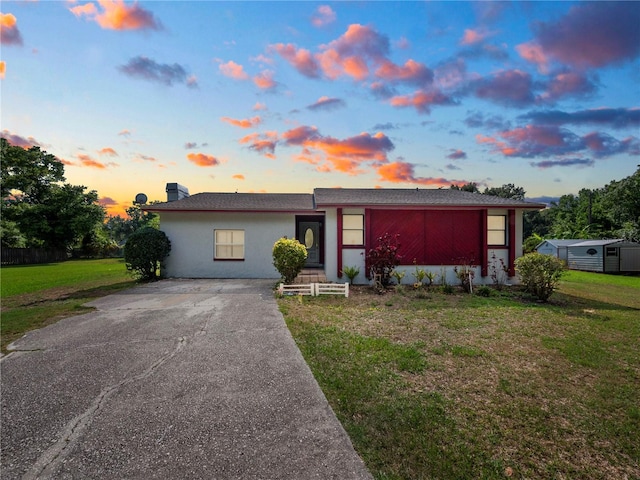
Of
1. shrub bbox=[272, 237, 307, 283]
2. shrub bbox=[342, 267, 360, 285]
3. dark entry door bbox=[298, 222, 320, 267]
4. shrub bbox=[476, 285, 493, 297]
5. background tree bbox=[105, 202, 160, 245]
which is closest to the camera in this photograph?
shrub bbox=[476, 285, 493, 297]

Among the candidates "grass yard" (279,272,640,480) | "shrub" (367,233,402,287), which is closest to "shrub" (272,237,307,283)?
"shrub" (367,233,402,287)

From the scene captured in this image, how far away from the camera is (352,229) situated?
35.7 ft

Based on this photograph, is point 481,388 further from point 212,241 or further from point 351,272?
point 212,241

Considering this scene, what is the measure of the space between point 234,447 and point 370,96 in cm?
1211

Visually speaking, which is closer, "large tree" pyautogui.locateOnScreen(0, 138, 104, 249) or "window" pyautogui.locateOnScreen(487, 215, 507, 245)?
"window" pyautogui.locateOnScreen(487, 215, 507, 245)

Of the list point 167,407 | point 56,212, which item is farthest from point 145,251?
point 56,212

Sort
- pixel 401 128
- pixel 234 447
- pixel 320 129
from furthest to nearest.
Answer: pixel 320 129 < pixel 401 128 < pixel 234 447

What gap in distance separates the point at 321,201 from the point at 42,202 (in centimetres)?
3467

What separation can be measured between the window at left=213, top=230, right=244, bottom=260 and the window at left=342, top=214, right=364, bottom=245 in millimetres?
4653

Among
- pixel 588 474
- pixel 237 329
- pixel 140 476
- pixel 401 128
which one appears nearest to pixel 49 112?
pixel 237 329

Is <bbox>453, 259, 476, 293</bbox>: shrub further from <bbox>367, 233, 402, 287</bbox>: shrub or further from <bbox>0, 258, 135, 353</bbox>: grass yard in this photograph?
<bbox>0, 258, 135, 353</bbox>: grass yard

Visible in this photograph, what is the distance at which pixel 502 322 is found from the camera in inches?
244

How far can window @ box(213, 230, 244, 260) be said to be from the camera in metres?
12.4

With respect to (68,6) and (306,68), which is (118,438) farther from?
(306,68)
